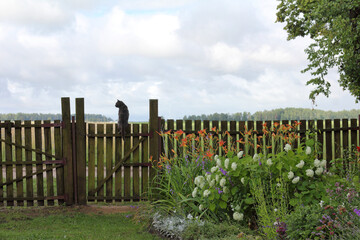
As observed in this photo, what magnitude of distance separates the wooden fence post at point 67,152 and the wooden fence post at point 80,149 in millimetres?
147

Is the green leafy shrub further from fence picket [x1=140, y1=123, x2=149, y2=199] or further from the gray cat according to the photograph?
the gray cat

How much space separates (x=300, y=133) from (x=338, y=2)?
5305 mm

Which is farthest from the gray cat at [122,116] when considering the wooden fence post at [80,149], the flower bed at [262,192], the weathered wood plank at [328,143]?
the weathered wood plank at [328,143]

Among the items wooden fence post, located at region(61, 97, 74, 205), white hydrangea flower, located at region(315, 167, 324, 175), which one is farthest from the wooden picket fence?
white hydrangea flower, located at region(315, 167, 324, 175)

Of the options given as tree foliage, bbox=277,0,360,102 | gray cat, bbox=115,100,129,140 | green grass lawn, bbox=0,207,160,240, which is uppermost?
tree foliage, bbox=277,0,360,102

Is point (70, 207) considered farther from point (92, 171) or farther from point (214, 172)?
point (214, 172)

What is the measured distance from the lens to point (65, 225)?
6586 millimetres

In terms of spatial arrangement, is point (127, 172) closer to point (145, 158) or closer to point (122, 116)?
point (145, 158)

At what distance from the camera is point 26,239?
217 inches

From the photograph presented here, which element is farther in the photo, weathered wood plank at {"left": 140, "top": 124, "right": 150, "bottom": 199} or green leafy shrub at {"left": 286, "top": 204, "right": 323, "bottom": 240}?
weathered wood plank at {"left": 140, "top": 124, "right": 150, "bottom": 199}

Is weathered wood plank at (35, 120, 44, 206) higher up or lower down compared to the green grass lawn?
higher up

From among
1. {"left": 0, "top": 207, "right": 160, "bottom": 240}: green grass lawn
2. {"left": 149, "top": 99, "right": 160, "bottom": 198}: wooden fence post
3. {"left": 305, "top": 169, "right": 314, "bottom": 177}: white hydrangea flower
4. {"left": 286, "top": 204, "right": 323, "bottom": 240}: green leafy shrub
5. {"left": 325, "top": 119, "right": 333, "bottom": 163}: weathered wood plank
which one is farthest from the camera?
{"left": 325, "top": 119, "right": 333, "bottom": 163}: weathered wood plank

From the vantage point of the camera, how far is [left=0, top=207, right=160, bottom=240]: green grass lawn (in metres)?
5.75

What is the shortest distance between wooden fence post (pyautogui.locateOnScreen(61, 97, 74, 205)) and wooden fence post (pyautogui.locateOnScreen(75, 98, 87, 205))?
0.48 ft
